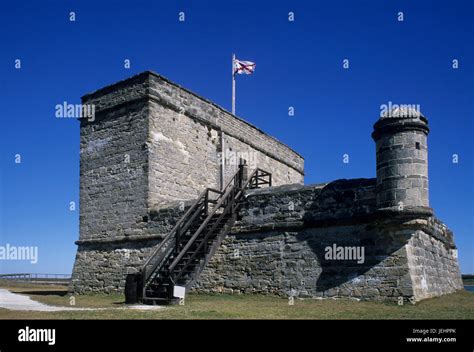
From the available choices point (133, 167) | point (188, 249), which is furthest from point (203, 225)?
point (133, 167)

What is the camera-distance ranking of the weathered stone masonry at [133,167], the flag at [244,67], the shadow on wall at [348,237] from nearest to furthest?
the shadow on wall at [348,237] → the weathered stone masonry at [133,167] → the flag at [244,67]

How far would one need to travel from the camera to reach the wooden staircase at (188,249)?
12.3 m

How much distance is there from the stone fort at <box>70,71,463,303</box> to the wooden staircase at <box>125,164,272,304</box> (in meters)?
0.04

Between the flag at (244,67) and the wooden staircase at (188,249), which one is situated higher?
the flag at (244,67)

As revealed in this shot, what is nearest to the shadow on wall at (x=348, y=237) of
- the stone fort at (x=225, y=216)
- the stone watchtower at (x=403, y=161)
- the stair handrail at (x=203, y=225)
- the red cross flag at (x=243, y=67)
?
the stone fort at (x=225, y=216)

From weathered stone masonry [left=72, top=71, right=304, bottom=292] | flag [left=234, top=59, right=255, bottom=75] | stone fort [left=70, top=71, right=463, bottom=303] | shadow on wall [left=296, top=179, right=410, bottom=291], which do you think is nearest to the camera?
stone fort [left=70, top=71, right=463, bottom=303]

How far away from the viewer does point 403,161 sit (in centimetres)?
1174

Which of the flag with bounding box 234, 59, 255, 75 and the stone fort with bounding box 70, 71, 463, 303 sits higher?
the flag with bounding box 234, 59, 255, 75

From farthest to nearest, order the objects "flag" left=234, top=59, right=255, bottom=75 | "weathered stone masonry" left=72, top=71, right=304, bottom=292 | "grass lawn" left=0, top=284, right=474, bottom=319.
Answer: "flag" left=234, top=59, right=255, bottom=75
"weathered stone masonry" left=72, top=71, right=304, bottom=292
"grass lawn" left=0, top=284, right=474, bottom=319

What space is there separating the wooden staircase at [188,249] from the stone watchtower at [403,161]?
4.38 meters

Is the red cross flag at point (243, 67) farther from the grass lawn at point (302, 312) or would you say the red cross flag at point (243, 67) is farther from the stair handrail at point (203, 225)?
the grass lawn at point (302, 312)

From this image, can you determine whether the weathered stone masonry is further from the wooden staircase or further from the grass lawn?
the grass lawn

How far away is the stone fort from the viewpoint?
1192 cm

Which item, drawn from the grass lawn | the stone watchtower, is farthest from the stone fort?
the grass lawn
